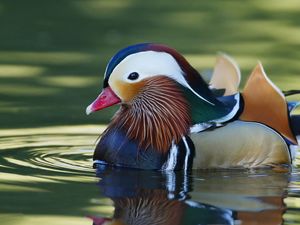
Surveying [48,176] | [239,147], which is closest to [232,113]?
[239,147]

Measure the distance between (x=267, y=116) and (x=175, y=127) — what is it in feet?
1.87

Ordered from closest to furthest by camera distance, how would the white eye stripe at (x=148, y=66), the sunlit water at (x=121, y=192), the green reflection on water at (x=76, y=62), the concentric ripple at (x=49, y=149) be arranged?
the sunlit water at (x=121, y=192), the green reflection on water at (x=76, y=62), the white eye stripe at (x=148, y=66), the concentric ripple at (x=49, y=149)

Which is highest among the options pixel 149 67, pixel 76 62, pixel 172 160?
pixel 76 62

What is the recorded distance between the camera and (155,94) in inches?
321

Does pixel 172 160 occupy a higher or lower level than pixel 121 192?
higher

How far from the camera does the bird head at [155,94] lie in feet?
26.1

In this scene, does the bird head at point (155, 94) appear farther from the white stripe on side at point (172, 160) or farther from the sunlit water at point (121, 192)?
the sunlit water at point (121, 192)

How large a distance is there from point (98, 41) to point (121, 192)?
503cm

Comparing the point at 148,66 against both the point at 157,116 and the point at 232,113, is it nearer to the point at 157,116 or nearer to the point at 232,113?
the point at 157,116

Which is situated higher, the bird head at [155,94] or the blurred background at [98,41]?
the blurred background at [98,41]

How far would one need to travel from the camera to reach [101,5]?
14.1 m

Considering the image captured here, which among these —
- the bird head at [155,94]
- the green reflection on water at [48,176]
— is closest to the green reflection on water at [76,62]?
the green reflection on water at [48,176]

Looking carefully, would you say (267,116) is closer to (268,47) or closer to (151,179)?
(151,179)

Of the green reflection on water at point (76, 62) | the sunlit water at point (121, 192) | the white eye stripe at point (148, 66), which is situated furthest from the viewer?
the white eye stripe at point (148, 66)
